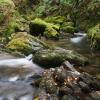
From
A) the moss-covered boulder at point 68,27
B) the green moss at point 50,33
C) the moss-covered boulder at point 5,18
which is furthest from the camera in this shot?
the moss-covered boulder at point 68,27

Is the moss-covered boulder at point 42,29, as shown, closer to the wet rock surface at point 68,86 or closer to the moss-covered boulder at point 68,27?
the moss-covered boulder at point 68,27

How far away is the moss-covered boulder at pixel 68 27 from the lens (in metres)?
21.7

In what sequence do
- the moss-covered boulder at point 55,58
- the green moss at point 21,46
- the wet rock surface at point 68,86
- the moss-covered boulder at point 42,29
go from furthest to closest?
the moss-covered boulder at point 42,29 → the green moss at point 21,46 → the moss-covered boulder at point 55,58 → the wet rock surface at point 68,86

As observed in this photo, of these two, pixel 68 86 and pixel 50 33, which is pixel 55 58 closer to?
pixel 68 86

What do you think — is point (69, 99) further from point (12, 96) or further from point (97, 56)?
point (97, 56)

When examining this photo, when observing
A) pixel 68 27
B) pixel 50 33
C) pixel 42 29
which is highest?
pixel 42 29

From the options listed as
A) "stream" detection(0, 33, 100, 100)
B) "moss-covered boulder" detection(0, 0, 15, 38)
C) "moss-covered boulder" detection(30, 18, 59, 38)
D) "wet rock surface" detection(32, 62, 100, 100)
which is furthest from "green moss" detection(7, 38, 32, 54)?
"moss-covered boulder" detection(30, 18, 59, 38)

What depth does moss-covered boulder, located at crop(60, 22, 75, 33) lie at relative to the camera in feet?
71.2

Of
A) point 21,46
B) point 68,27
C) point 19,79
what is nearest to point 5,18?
point 21,46

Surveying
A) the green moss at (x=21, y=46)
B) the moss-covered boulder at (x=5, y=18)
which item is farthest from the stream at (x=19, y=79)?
the moss-covered boulder at (x=5, y=18)

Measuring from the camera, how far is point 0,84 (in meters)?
7.87

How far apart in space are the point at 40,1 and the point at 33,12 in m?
2.03

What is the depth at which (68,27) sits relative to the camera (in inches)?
874

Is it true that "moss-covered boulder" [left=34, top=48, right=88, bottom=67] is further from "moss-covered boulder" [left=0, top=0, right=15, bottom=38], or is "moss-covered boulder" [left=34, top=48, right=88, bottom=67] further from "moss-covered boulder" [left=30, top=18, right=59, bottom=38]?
"moss-covered boulder" [left=30, top=18, right=59, bottom=38]
